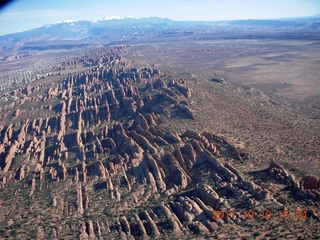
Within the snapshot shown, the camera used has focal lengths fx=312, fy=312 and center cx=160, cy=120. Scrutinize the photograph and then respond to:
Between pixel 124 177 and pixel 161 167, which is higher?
pixel 161 167

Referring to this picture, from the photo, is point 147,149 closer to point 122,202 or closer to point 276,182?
point 122,202
